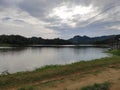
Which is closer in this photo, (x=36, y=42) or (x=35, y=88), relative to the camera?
(x=35, y=88)

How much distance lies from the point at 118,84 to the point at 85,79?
1.75m

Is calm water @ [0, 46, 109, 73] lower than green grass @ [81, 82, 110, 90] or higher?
lower

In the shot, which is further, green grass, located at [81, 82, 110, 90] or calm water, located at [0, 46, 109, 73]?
calm water, located at [0, 46, 109, 73]

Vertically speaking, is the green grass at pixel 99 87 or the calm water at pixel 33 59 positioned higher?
the green grass at pixel 99 87

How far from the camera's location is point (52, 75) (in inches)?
462

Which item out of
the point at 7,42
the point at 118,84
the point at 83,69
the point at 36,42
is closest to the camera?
the point at 118,84

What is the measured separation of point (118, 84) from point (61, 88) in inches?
109

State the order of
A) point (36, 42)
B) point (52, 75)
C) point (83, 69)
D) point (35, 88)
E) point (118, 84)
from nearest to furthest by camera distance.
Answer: point (35, 88)
point (118, 84)
point (52, 75)
point (83, 69)
point (36, 42)

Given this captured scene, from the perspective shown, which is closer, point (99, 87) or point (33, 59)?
point (99, 87)

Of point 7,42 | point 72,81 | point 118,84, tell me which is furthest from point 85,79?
point 7,42

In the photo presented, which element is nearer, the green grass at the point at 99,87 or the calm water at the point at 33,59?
the green grass at the point at 99,87

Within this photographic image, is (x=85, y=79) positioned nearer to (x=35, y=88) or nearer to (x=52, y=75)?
(x=52, y=75)

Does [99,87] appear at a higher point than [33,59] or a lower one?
higher

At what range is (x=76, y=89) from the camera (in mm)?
8508
